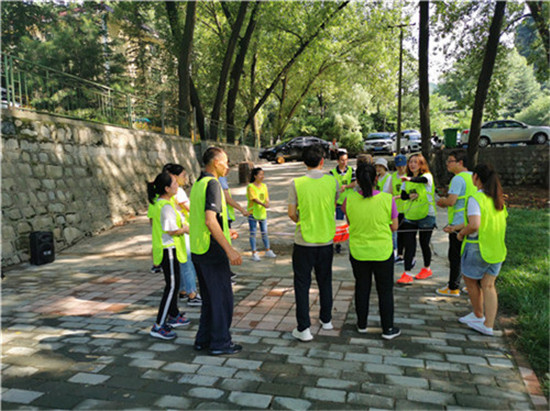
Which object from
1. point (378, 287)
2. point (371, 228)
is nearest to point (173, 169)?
point (371, 228)

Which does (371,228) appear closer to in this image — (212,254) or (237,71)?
(212,254)

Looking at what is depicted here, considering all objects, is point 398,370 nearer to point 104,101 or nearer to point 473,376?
point 473,376

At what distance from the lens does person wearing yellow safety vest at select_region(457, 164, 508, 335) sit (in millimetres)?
4070

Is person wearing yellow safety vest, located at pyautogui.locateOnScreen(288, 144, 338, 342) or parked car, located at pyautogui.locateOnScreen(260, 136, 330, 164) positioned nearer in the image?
person wearing yellow safety vest, located at pyautogui.locateOnScreen(288, 144, 338, 342)

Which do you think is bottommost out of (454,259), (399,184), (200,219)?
(454,259)

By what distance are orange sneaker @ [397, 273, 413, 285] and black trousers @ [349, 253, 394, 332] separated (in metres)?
1.98

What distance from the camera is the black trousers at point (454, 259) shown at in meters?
5.26

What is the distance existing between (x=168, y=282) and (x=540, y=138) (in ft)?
73.3

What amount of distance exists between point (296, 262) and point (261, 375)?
3.87 feet

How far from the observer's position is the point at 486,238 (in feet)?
13.4

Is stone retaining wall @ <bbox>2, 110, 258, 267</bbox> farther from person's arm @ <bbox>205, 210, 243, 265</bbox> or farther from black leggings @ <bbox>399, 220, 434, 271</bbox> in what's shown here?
black leggings @ <bbox>399, 220, 434, 271</bbox>

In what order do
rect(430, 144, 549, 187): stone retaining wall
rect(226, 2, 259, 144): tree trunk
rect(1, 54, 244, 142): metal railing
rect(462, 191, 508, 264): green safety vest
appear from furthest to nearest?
1. rect(226, 2, 259, 144): tree trunk
2. rect(430, 144, 549, 187): stone retaining wall
3. rect(1, 54, 244, 142): metal railing
4. rect(462, 191, 508, 264): green safety vest

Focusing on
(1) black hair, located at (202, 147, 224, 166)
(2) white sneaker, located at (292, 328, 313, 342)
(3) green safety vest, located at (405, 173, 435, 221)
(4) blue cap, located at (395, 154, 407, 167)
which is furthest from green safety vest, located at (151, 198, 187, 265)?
(4) blue cap, located at (395, 154, 407, 167)

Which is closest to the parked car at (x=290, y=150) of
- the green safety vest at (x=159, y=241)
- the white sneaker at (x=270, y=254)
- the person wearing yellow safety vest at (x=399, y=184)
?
the white sneaker at (x=270, y=254)
